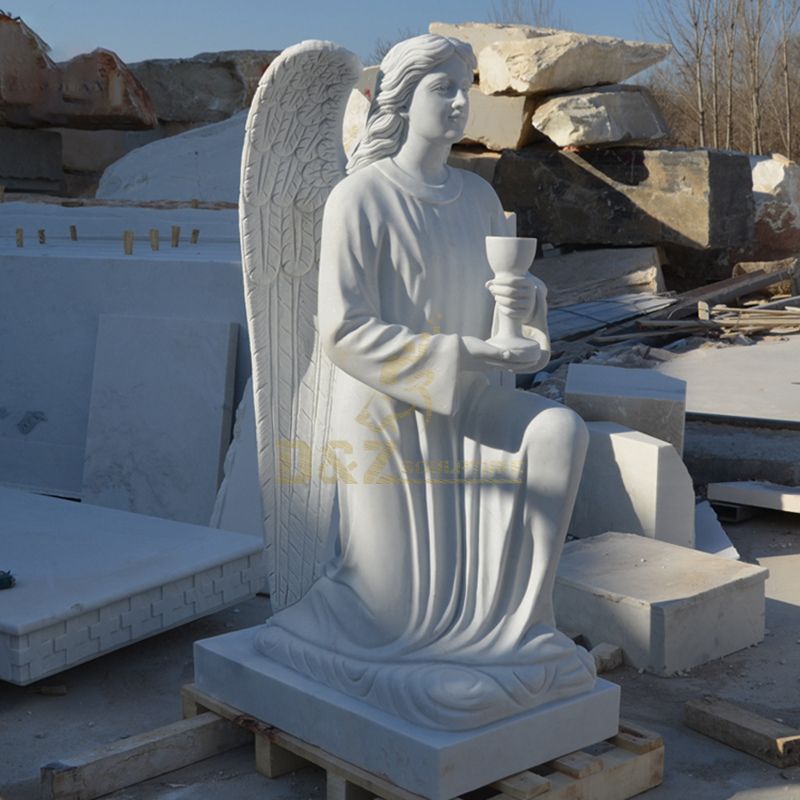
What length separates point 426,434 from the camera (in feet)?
11.1

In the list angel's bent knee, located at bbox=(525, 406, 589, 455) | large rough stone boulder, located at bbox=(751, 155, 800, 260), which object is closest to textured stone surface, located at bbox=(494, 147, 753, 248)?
large rough stone boulder, located at bbox=(751, 155, 800, 260)

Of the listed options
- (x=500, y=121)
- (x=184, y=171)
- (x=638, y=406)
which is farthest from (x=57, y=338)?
(x=500, y=121)

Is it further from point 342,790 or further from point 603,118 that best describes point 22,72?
point 342,790

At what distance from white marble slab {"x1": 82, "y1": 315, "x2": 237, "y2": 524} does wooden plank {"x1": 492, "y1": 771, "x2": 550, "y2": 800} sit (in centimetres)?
313

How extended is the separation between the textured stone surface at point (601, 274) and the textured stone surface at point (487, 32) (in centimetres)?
240

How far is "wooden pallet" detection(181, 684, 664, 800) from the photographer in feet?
10.7

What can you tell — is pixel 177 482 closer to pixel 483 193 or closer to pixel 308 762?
pixel 308 762

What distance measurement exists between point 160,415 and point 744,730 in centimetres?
349

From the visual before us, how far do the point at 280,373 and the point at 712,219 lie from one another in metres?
9.62

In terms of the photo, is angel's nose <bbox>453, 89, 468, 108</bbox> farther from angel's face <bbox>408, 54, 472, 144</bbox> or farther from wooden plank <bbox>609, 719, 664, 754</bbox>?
wooden plank <bbox>609, 719, 664, 754</bbox>

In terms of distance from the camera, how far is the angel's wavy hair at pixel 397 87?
332cm

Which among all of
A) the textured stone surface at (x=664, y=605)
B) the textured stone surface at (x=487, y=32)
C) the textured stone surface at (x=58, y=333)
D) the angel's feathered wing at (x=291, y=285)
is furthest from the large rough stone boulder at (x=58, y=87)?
the angel's feathered wing at (x=291, y=285)

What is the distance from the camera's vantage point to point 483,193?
3510 mm

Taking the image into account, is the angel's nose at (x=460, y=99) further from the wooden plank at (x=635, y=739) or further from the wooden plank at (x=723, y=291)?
the wooden plank at (x=723, y=291)
